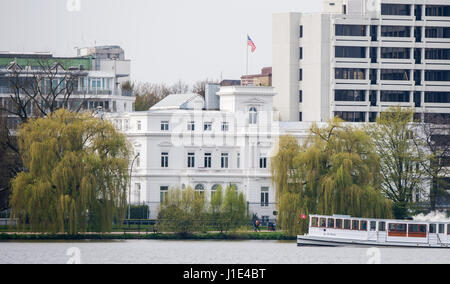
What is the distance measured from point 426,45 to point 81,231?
57.5 meters

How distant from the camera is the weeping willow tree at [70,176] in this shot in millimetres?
87812

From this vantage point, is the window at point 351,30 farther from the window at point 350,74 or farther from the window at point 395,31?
the window at point 350,74

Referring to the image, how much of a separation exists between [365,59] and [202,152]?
85.2 ft

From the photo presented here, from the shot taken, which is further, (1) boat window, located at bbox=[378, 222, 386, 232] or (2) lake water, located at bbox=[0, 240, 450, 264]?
(1) boat window, located at bbox=[378, 222, 386, 232]

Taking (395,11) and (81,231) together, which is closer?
(81,231)

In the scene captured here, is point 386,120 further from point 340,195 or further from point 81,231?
point 81,231

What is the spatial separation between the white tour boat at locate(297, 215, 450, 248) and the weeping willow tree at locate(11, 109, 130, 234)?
13.4 m

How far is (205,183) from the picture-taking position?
380 feet

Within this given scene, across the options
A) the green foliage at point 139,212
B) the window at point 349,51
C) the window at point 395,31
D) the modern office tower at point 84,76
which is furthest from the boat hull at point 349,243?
the window at point 395,31

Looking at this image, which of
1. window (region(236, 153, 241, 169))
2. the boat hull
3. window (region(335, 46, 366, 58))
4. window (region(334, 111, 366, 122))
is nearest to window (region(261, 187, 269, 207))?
window (region(236, 153, 241, 169))

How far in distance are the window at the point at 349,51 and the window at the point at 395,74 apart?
9.79 ft

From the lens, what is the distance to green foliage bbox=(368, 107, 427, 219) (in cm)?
10225

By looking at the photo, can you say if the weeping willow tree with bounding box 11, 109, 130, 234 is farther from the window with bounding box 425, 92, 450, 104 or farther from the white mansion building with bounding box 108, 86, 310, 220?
the window with bounding box 425, 92, 450, 104
